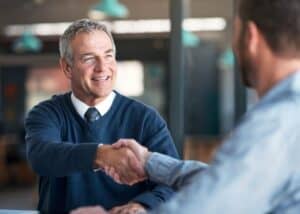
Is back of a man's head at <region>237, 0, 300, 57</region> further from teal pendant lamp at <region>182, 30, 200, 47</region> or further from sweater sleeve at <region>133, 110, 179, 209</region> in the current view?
teal pendant lamp at <region>182, 30, 200, 47</region>

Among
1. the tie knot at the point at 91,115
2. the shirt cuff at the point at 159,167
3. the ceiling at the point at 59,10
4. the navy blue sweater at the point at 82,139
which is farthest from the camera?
the ceiling at the point at 59,10

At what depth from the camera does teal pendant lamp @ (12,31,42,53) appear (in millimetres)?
9266

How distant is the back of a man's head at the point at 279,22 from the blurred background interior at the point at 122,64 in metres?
6.22

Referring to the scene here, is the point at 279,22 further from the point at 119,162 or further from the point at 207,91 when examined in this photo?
the point at 207,91

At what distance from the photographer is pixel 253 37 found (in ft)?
2.93

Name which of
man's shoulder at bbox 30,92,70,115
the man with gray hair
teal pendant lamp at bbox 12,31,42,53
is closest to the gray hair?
the man with gray hair

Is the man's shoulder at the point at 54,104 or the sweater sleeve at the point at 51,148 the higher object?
the man's shoulder at the point at 54,104

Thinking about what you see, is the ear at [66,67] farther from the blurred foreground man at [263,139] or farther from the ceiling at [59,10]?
the ceiling at [59,10]

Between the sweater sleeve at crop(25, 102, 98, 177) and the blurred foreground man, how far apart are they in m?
0.55

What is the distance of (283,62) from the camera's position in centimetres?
88

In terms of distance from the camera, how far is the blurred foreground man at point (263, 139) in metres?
0.79

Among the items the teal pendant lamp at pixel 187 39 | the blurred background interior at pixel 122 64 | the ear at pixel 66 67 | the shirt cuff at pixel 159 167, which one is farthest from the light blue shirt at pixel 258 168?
the blurred background interior at pixel 122 64

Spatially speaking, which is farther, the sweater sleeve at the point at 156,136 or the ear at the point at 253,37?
the sweater sleeve at the point at 156,136

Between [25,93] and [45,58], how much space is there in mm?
955
